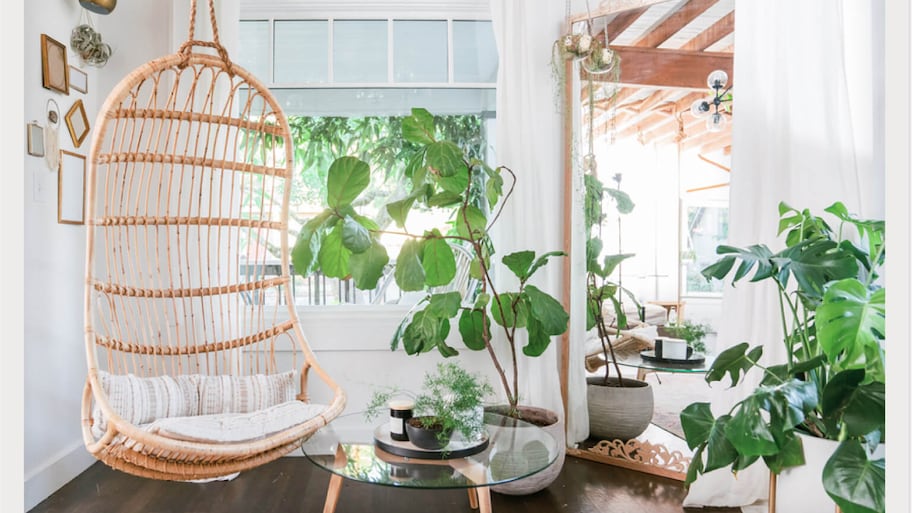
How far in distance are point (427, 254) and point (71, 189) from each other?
1.46 meters

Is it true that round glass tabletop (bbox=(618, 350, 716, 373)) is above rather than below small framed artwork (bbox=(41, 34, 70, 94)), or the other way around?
below

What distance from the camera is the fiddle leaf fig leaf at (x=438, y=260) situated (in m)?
2.43

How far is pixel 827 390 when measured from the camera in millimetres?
1392

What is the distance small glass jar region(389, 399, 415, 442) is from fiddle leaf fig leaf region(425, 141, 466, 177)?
905mm

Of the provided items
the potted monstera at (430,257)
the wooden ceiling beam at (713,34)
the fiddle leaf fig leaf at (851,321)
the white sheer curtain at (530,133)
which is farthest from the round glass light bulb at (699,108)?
the fiddle leaf fig leaf at (851,321)

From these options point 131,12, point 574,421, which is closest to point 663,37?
point 574,421

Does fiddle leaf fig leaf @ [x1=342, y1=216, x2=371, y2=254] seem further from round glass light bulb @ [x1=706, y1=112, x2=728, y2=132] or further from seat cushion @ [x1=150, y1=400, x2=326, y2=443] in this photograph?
round glass light bulb @ [x1=706, y1=112, x2=728, y2=132]

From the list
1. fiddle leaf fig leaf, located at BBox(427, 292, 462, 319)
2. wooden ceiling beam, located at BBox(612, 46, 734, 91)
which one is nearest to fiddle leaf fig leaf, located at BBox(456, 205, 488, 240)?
fiddle leaf fig leaf, located at BBox(427, 292, 462, 319)

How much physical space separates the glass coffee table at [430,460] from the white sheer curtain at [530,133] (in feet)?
2.74

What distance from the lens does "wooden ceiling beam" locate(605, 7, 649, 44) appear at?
8.82 ft

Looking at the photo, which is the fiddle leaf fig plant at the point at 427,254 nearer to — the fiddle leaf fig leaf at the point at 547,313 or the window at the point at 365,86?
the fiddle leaf fig leaf at the point at 547,313

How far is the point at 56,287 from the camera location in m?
2.43
